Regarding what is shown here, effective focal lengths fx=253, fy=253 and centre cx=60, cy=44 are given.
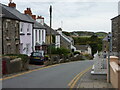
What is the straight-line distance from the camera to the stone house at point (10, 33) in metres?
22.8

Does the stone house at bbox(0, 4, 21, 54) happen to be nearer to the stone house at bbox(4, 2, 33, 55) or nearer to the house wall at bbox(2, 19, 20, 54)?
the house wall at bbox(2, 19, 20, 54)

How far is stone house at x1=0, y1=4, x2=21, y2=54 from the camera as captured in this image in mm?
22795

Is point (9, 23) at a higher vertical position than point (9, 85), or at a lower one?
higher

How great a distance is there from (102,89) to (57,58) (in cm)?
2227

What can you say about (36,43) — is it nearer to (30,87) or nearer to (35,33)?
(35,33)

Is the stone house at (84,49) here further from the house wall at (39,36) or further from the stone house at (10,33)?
the stone house at (10,33)

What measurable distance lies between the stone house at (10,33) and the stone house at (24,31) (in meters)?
1.32

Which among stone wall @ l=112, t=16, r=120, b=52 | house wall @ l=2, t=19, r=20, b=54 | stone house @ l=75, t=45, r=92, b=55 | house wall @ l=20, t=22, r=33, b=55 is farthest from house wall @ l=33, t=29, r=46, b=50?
stone house @ l=75, t=45, r=92, b=55

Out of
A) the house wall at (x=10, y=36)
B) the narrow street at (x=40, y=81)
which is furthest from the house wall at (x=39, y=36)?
the narrow street at (x=40, y=81)

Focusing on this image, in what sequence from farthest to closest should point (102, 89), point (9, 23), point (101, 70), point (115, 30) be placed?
1. point (9, 23)
2. point (115, 30)
3. point (101, 70)
4. point (102, 89)

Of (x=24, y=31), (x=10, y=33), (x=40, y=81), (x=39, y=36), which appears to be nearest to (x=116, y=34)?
(x=40, y=81)

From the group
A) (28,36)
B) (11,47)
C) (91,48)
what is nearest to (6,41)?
(11,47)

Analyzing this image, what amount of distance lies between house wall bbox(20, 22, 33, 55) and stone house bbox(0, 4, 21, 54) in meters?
1.42

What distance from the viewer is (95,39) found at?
93.9 m
